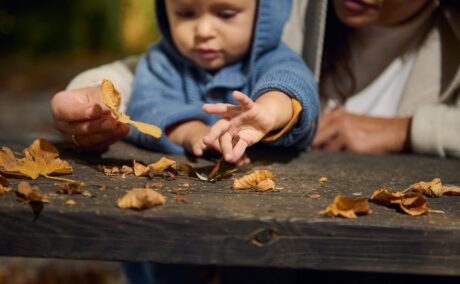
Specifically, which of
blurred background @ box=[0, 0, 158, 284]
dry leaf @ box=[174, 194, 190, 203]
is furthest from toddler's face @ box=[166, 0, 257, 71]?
blurred background @ box=[0, 0, 158, 284]

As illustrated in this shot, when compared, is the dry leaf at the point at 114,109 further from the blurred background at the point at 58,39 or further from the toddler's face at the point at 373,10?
the blurred background at the point at 58,39

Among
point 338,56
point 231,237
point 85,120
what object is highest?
point 338,56

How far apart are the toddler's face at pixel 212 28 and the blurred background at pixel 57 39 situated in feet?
17.2

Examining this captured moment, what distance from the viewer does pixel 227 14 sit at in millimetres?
1559

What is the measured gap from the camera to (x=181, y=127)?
148 cm

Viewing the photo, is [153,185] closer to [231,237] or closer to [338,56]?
[231,237]

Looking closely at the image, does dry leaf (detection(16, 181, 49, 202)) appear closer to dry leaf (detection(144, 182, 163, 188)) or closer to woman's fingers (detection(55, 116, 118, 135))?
dry leaf (detection(144, 182, 163, 188))

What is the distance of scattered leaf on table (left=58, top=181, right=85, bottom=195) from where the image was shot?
1.01m

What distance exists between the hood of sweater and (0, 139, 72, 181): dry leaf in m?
0.60

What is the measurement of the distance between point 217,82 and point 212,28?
6.1 inches

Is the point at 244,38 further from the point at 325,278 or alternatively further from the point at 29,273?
the point at 29,273

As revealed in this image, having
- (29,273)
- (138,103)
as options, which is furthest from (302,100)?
(29,273)

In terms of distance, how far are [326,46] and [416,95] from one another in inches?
13.7

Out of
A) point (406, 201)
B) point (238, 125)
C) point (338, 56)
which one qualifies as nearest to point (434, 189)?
point (406, 201)
